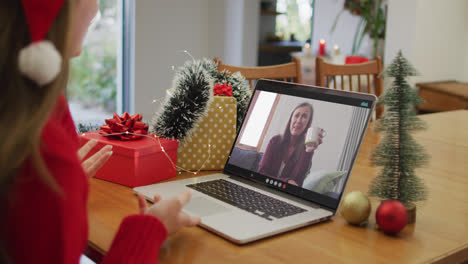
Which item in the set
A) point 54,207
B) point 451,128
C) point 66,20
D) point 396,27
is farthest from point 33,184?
point 396,27

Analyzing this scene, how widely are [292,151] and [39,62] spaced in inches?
23.2

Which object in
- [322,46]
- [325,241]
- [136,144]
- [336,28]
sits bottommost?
[325,241]

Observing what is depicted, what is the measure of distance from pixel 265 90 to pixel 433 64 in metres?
2.71

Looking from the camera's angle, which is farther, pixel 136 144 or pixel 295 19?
pixel 295 19

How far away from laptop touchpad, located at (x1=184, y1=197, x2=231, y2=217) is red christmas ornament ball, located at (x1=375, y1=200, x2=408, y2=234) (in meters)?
0.27

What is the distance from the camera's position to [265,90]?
44.9 inches

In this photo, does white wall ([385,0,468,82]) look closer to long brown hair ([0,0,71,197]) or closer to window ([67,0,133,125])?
window ([67,0,133,125])

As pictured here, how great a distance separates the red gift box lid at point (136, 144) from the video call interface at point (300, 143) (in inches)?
6.0

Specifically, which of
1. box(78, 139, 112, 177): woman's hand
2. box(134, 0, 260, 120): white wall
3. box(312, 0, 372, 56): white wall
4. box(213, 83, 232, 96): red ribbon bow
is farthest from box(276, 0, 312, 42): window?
box(78, 139, 112, 177): woman's hand

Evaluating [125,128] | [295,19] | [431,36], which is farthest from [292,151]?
[295,19]

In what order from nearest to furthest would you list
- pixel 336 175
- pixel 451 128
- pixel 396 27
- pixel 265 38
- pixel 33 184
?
pixel 33 184
pixel 336 175
pixel 451 128
pixel 396 27
pixel 265 38

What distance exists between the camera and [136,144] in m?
1.07

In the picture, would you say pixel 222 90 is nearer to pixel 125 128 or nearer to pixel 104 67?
pixel 125 128

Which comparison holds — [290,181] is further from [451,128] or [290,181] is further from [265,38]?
[265,38]
